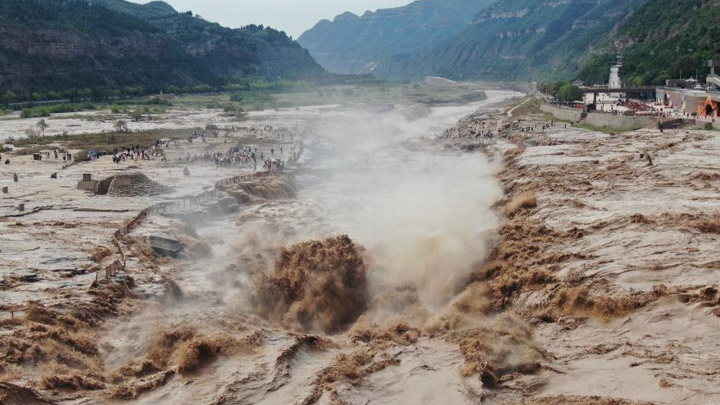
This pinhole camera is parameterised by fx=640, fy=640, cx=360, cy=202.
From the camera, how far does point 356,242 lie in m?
30.1

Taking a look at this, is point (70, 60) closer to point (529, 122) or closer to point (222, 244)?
point (529, 122)

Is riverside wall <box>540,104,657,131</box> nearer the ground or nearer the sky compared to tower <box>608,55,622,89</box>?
nearer the ground

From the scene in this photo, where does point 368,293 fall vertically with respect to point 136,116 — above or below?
below

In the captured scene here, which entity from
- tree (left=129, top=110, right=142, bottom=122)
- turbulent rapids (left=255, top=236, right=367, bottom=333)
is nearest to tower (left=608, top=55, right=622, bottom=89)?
tree (left=129, top=110, right=142, bottom=122)

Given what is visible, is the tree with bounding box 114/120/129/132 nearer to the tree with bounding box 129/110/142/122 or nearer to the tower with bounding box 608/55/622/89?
the tree with bounding box 129/110/142/122

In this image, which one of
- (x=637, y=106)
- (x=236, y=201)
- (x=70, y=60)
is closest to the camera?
(x=236, y=201)

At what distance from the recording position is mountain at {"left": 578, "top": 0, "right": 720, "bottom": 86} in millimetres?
97062

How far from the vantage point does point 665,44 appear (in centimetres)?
11694

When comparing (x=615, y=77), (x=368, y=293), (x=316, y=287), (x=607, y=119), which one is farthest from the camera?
(x=615, y=77)

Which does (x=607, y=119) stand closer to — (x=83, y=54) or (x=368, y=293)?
(x=368, y=293)

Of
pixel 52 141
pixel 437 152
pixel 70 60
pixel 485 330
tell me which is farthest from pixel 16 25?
pixel 485 330

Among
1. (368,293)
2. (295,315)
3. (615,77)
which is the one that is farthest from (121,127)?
(615,77)

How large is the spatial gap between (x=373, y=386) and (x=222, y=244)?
16.3 m

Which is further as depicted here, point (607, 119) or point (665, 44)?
point (665, 44)
